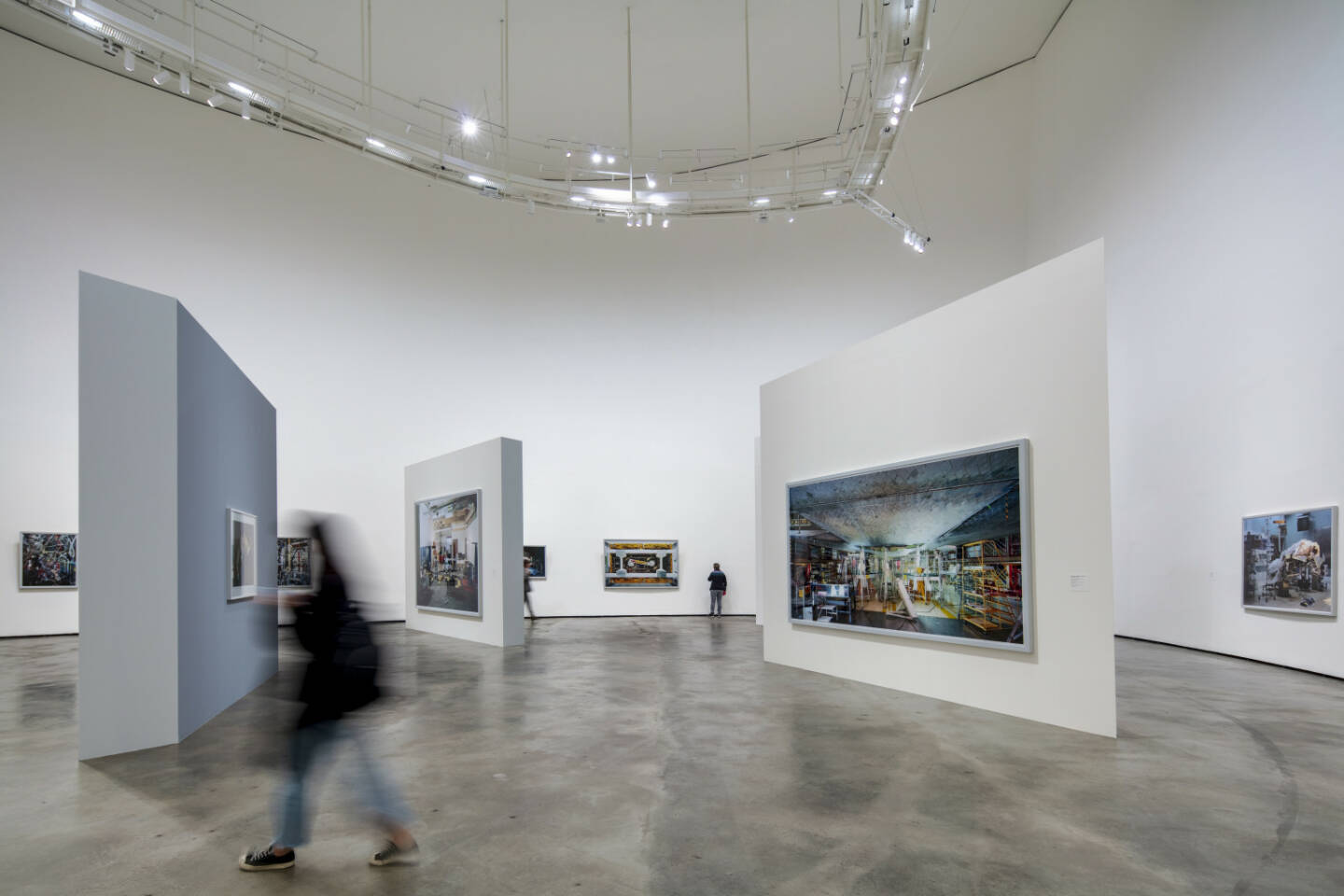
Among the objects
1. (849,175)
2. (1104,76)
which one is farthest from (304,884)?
(1104,76)

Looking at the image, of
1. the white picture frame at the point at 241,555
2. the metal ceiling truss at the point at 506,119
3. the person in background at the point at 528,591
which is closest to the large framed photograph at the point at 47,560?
the white picture frame at the point at 241,555

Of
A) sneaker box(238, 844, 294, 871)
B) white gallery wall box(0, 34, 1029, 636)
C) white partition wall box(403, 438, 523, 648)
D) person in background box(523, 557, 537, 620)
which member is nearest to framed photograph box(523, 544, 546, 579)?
person in background box(523, 557, 537, 620)

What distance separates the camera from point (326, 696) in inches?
182

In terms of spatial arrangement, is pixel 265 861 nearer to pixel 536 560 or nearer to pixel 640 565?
pixel 536 560

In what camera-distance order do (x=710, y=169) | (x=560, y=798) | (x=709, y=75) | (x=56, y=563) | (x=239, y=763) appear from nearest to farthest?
(x=560, y=798), (x=239, y=763), (x=56, y=563), (x=709, y=75), (x=710, y=169)

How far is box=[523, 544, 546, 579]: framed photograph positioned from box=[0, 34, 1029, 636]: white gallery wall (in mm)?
312

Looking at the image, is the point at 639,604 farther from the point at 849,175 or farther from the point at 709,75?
the point at 709,75

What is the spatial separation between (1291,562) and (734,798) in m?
9.68

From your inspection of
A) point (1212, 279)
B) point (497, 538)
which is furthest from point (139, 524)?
point (1212, 279)

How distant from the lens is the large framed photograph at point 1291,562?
34.3 feet

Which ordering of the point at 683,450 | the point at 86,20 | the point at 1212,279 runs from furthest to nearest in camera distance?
1. the point at 683,450
2. the point at 1212,279
3. the point at 86,20

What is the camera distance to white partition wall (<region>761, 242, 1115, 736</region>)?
782 cm

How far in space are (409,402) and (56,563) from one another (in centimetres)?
829

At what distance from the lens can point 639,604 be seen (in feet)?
70.9
